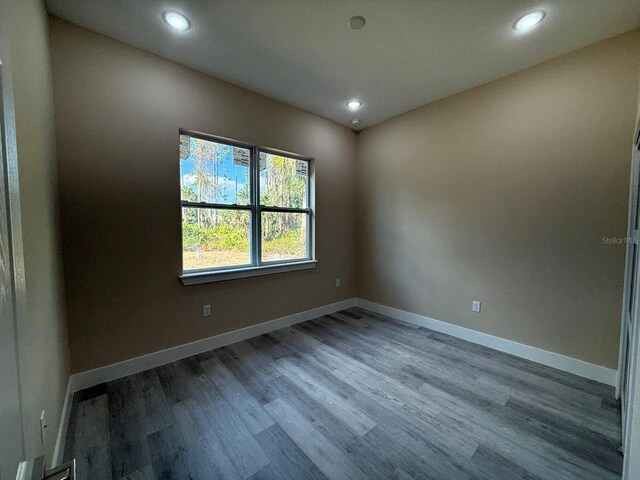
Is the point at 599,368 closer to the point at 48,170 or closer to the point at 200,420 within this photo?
the point at 200,420

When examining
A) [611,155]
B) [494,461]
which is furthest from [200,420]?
[611,155]

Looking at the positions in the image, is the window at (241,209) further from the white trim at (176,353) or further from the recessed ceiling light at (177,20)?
the recessed ceiling light at (177,20)

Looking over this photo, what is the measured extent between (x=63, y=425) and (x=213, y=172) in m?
2.18

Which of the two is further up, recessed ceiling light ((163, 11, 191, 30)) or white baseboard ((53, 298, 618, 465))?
recessed ceiling light ((163, 11, 191, 30))

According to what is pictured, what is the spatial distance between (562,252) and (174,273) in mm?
3475

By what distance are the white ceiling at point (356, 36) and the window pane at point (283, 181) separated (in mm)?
814

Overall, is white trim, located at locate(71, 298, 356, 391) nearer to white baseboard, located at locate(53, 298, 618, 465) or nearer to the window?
white baseboard, located at locate(53, 298, 618, 465)

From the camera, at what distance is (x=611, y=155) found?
203 centimetres

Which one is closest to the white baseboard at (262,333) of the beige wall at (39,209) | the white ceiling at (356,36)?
the beige wall at (39,209)

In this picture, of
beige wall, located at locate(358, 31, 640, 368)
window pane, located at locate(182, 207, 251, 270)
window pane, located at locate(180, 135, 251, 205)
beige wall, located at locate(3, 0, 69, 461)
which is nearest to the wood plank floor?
beige wall, located at locate(3, 0, 69, 461)

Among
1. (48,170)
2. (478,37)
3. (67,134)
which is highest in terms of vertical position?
(478,37)

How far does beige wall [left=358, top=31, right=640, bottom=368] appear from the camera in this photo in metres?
2.05

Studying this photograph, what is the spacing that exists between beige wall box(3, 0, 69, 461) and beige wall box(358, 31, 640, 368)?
3.28 m

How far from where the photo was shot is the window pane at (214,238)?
2.53m
